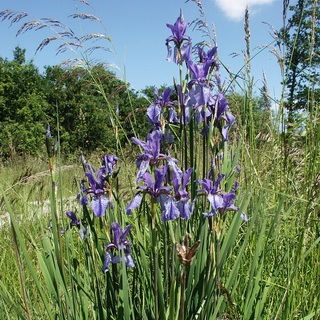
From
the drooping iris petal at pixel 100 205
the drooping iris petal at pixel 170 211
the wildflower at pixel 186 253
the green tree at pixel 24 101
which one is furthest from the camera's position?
the green tree at pixel 24 101

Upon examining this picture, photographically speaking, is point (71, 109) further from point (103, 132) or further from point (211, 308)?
point (211, 308)

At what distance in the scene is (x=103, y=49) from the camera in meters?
2.39

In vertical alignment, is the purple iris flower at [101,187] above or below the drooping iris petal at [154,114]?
below

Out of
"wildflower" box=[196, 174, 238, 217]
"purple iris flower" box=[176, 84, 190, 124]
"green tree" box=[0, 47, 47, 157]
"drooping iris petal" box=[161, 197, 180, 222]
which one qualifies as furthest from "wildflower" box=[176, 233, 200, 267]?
"green tree" box=[0, 47, 47, 157]

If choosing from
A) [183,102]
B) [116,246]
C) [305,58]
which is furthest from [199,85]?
[305,58]

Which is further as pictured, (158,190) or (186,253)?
(158,190)

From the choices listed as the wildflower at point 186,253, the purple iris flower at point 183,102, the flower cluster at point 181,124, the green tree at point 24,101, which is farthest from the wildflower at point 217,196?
the green tree at point 24,101

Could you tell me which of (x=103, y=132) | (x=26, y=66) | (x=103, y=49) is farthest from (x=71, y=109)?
(x=103, y=49)

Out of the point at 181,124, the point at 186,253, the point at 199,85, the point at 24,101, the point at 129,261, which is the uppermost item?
the point at 24,101

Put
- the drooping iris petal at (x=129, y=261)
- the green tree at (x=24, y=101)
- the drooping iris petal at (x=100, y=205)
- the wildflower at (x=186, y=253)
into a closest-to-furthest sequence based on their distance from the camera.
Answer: the wildflower at (x=186, y=253) → the drooping iris petal at (x=100, y=205) → the drooping iris petal at (x=129, y=261) → the green tree at (x=24, y=101)

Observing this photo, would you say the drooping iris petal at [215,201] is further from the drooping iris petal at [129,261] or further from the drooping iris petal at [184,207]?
the drooping iris petal at [129,261]

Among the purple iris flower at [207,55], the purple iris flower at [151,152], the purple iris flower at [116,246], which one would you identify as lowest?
the purple iris flower at [116,246]

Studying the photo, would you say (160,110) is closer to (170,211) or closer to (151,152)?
(151,152)

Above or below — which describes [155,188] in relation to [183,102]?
below
